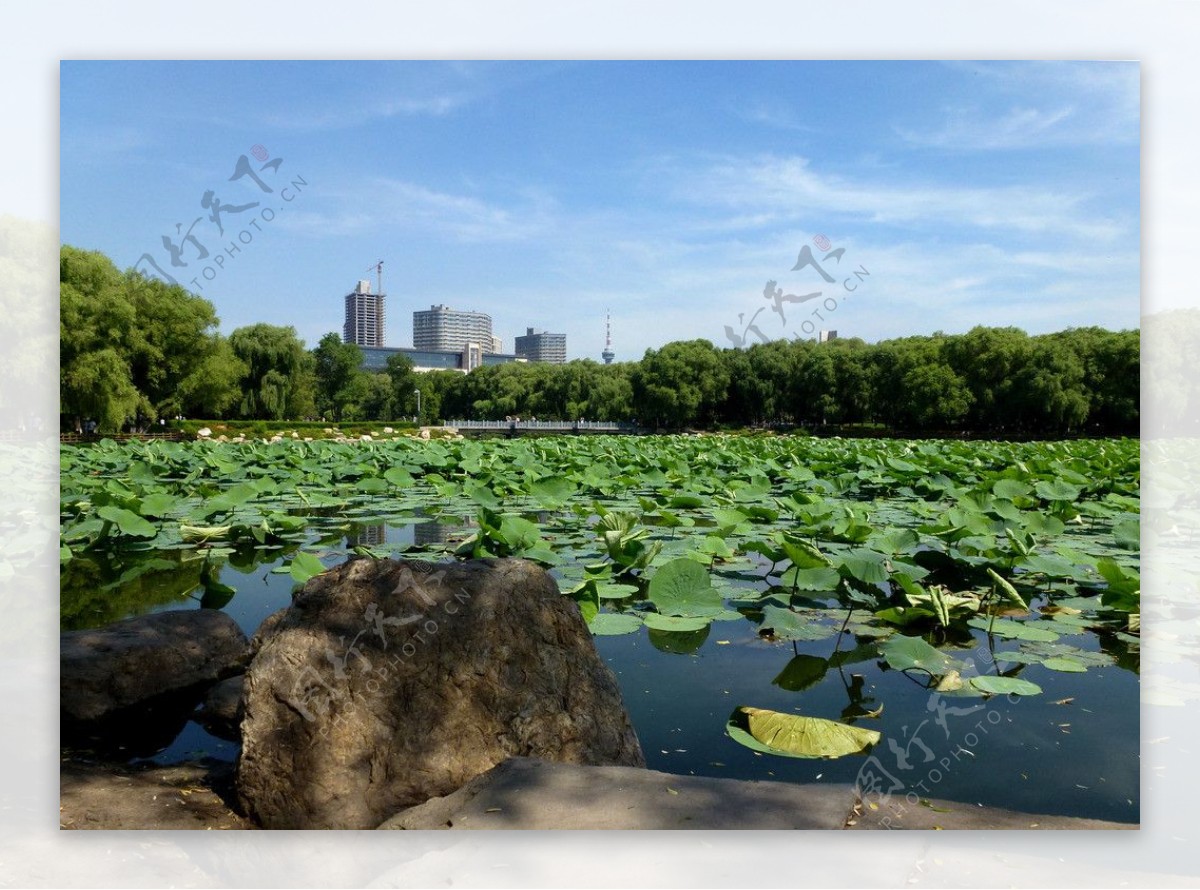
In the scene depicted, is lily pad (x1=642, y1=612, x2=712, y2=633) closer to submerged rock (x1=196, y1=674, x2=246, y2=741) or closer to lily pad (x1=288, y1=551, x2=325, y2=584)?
lily pad (x1=288, y1=551, x2=325, y2=584)

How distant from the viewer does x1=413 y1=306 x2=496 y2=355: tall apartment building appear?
9.01 metres

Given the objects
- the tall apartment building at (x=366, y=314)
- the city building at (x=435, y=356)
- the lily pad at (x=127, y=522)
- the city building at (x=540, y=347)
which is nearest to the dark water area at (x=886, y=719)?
the lily pad at (x=127, y=522)

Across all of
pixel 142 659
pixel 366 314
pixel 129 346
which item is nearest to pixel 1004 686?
pixel 142 659

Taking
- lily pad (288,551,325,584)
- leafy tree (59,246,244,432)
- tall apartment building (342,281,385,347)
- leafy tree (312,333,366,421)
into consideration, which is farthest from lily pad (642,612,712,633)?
leafy tree (312,333,366,421)

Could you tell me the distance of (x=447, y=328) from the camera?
9844mm

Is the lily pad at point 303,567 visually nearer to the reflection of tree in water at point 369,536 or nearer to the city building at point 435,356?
the reflection of tree in water at point 369,536

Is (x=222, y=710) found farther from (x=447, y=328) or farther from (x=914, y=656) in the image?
(x=447, y=328)

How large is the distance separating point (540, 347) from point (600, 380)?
6.26 m

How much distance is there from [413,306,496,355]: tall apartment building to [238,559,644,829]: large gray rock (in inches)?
259

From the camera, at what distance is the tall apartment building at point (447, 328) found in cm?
901

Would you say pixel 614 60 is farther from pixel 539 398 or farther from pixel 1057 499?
pixel 539 398

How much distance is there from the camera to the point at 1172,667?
3236mm

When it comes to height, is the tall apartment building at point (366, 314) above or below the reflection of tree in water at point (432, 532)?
above

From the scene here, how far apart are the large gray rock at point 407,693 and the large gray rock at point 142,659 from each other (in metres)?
1.12
